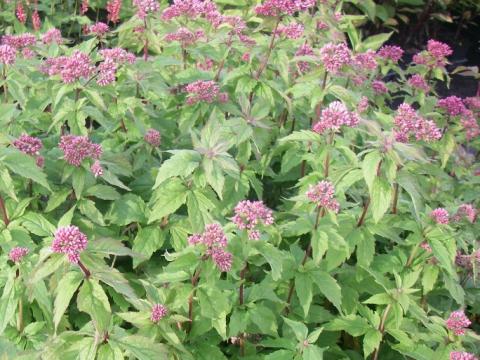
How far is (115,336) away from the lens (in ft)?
6.12

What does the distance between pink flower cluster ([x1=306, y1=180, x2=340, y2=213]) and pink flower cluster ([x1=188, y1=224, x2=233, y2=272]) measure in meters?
0.47

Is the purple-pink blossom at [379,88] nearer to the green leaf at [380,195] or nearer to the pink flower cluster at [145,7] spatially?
the pink flower cluster at [145,7]

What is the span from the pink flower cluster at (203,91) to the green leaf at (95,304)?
4.98 ft

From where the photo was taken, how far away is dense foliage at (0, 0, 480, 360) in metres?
2.09

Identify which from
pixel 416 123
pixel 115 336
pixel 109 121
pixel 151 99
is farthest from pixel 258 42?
pixel 115 336

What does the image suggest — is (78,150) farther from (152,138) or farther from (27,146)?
(152,138)

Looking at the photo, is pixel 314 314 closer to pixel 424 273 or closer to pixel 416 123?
pixel 424 273

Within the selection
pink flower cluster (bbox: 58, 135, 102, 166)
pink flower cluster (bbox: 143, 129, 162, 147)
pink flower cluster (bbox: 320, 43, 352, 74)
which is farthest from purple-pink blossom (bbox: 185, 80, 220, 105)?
pink flower cluster (bbox: 58, 135, 102, 166)

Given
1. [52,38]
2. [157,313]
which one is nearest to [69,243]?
[157,313]

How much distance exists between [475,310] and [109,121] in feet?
7.68

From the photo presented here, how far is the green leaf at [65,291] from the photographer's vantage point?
1.72 metres

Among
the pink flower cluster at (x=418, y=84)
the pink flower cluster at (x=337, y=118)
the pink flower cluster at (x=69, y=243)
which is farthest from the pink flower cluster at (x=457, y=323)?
the pink flower cluster at (x=418, y=84)

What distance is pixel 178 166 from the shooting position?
2305mm

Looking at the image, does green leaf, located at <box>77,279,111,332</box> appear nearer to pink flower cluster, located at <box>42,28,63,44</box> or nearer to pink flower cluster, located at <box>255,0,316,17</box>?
pink flower cluster, located at <box>255,0,316,17</box>
